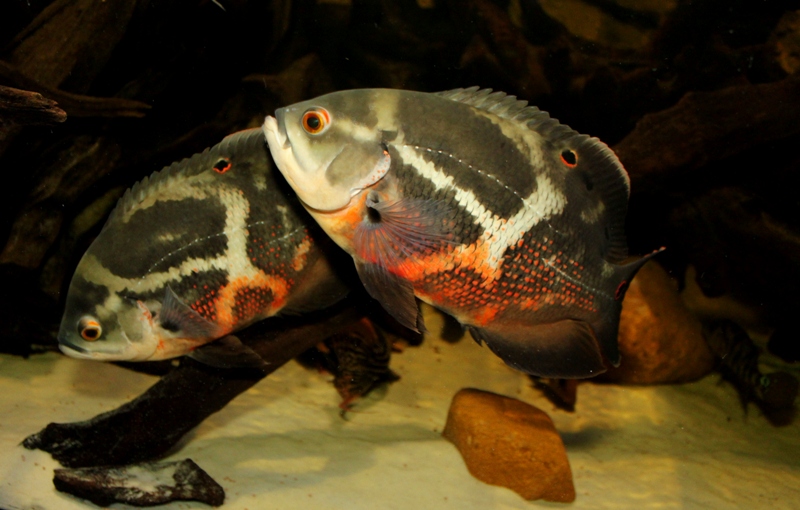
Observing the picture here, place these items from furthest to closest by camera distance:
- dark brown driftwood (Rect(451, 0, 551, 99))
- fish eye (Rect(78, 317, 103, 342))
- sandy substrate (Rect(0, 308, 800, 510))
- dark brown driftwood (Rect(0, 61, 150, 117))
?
dark brown driftwood (Rect(451, 0, 551, 99))
sandy substrate (Rect(0, 308, 800, 510))
dark brown driftwood (Rect(0, 61, 150, 117))
fish eye (Rect(78, 317, 103, 342))

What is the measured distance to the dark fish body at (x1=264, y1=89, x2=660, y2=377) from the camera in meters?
1.99

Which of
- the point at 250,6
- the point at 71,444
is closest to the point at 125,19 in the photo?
the point at 250,6

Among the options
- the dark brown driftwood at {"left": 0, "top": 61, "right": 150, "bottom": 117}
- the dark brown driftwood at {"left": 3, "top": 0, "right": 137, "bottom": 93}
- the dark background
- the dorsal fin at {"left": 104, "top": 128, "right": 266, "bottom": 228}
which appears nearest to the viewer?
the dorsal fin at {"left": 104, "top": 128, "right": 266, "bottom": 228}

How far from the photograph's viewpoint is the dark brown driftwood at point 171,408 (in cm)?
283

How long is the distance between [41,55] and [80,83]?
10.0 inches

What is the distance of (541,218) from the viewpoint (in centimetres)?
216

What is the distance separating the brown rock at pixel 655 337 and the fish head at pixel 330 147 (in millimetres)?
3524

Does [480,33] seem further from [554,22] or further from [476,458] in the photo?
[476,458]

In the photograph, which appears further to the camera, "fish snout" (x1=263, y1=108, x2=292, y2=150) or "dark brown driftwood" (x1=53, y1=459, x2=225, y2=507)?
"dark brown driftwood" (x1=53, y1=459, x2=225, y2=507)

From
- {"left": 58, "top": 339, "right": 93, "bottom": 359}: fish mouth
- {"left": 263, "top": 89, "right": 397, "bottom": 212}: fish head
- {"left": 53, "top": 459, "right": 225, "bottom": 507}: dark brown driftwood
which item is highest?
{"left": 263, "top": 89, "right": 397, "bottom": 212}: fish head

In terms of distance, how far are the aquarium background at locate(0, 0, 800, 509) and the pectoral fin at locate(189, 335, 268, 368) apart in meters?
0.77

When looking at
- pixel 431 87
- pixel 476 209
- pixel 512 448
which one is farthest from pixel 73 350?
pixel 431 87

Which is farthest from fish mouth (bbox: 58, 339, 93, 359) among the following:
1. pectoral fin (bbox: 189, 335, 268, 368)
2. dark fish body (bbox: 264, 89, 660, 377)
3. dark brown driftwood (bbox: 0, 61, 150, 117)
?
dark brown driftwood (bbox: 0, 61, 150, 117)

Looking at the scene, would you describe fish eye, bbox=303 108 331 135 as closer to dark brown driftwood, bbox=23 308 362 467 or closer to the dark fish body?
the dark fish body
